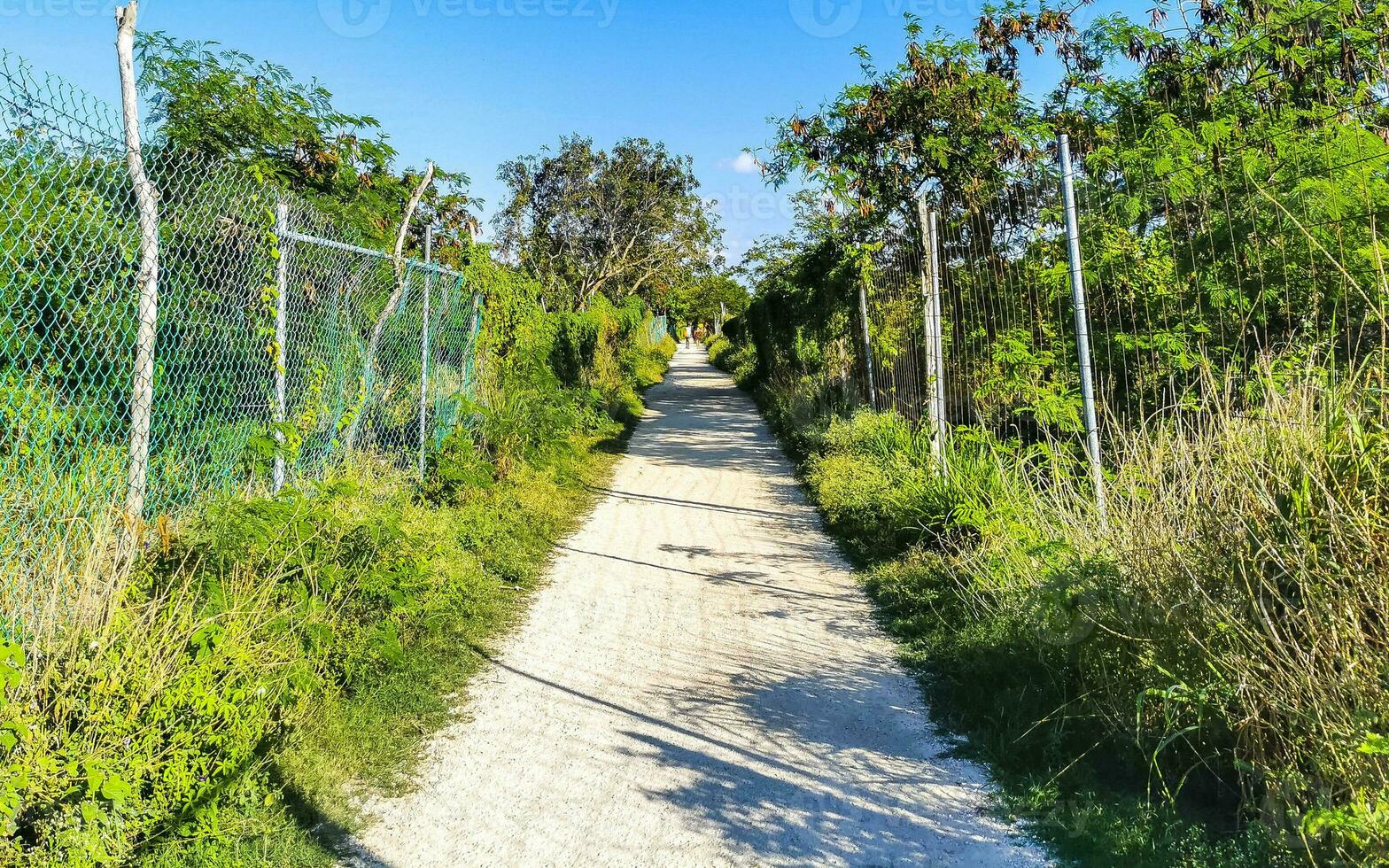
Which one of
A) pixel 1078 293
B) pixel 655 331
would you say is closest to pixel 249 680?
pixel 1078 293

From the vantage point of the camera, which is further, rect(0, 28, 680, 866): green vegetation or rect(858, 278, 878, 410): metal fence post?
rect(858, 278, 878, 410): metal fence post

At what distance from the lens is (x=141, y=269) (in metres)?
3.93

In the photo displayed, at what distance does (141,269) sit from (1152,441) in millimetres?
4878

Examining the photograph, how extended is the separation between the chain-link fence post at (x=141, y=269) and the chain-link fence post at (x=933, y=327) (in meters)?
6.45

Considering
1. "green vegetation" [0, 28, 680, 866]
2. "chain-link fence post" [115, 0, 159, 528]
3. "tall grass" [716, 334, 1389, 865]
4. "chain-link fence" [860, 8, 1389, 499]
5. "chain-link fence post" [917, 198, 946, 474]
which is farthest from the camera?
"chain-link fence post" [917, 198, 946, 474]

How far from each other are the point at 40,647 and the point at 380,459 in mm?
3643

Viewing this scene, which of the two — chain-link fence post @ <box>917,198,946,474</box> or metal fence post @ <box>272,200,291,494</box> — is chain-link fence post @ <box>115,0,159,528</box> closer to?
metal fence post @ <box>272,200,291,494</box>

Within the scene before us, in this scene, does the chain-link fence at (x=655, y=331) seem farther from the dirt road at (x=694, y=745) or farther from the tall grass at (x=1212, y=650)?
the tall grass at (x=1212, y=650)

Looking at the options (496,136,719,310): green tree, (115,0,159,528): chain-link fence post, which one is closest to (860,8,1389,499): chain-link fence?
(115,0,159,528): chain-link fence post

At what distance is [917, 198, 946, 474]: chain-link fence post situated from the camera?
860 centimetres

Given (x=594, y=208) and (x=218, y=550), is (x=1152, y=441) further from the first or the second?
(x=594, y=208)

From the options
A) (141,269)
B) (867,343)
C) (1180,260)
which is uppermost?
(141,269)

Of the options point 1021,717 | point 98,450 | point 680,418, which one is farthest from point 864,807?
point 680,418

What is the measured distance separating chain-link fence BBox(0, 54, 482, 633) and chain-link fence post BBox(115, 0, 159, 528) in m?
0.05
